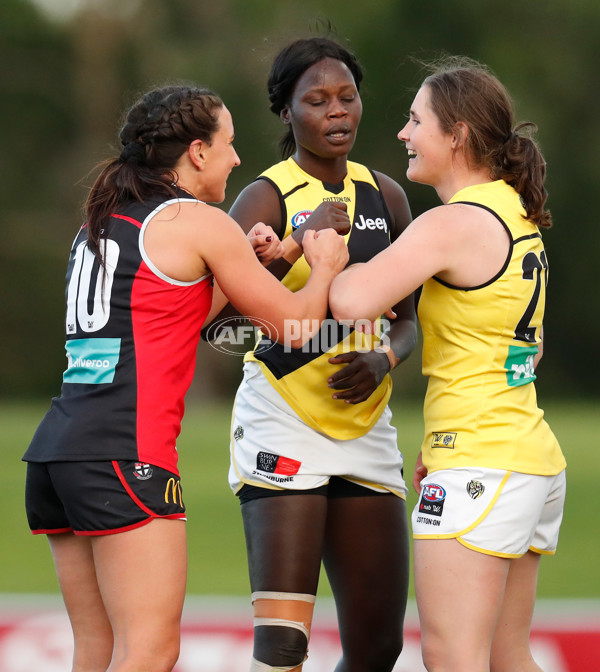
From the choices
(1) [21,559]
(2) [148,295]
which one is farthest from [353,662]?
(1) [21,559]

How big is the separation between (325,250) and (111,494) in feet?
3.27

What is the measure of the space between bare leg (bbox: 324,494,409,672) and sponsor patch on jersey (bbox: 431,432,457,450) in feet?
2.09

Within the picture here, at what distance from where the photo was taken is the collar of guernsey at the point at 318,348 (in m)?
3.69

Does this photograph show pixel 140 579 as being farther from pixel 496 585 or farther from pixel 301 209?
pixel 301 209

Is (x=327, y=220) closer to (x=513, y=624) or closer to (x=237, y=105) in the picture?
(x=513, y=624)

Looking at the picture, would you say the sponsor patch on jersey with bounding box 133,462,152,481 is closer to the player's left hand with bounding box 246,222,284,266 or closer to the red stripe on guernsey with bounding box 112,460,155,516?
the red stripe on guernsey with bounding box 112,460,155,516

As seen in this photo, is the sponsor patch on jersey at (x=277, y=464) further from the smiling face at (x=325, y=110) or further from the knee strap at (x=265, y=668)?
the smiling face at (x=325, y=110)

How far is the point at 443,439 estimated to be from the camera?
10.3 ft

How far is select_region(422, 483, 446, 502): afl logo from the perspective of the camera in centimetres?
306

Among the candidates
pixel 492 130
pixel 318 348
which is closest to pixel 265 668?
pixel 318 348

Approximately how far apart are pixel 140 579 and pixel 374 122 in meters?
25.4

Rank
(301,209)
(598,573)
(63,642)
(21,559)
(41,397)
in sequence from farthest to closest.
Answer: (41,397) < (21,559) < (598,573) < (63,642) < (301,209)

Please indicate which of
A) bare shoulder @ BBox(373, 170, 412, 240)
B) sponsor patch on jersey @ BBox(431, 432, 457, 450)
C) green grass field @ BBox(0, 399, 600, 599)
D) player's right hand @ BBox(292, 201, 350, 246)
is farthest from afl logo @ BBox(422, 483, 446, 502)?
green grass field @ BBox(0, 399, 600, 599)

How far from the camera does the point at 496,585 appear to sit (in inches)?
118
